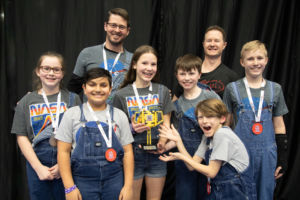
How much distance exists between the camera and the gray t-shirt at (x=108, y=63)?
8.79 feet

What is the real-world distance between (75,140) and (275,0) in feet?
10.2

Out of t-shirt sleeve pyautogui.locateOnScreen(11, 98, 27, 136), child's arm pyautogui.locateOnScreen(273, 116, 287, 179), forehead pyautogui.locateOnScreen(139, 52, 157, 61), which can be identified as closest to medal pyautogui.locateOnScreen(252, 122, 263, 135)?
child's arm pyautogui.locateOnScreen(273, 116, 287, 179)

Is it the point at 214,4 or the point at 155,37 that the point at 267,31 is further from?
the point at 155,37

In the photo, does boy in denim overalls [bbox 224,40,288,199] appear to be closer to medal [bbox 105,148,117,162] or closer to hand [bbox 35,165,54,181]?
medal [bbox 105,148,117,162]

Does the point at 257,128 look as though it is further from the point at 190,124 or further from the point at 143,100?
the point at 143,100

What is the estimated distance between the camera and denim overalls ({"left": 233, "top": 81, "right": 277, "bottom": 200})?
7.59 feet

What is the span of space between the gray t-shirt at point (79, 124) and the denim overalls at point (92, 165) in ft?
0.14

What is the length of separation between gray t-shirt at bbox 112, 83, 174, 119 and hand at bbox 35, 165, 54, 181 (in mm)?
746

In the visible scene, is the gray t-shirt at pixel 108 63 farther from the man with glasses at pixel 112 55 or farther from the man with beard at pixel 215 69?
the man with beard at pixel 215 69

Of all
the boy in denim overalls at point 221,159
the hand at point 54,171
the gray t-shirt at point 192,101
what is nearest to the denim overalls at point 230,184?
the boy in denim overalls at point 221,159

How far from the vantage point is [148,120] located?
2.24 metres

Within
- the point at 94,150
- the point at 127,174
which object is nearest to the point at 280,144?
the point at 127,174

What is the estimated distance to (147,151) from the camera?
7.58 ft

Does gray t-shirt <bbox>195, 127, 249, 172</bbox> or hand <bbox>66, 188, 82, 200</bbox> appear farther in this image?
gray t-shirt <bbox>195, 127, 249, 172</bbox>
